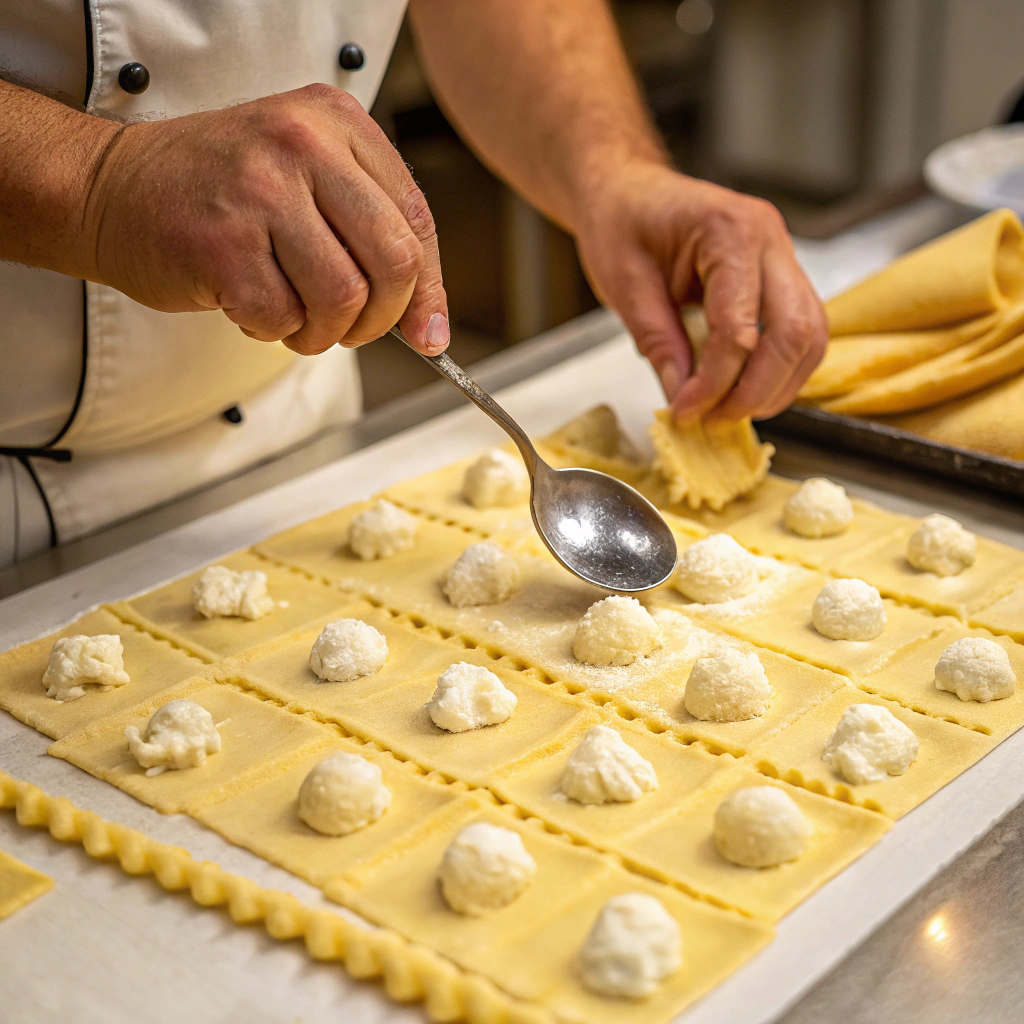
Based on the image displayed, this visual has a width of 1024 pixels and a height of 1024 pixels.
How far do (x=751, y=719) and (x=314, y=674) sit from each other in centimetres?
53

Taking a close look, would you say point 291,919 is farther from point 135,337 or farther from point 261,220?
point 135,337

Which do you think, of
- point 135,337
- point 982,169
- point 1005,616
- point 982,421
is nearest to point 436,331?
point 135,337

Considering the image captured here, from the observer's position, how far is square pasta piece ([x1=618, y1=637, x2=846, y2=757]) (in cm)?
129

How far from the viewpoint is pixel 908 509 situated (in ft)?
5.96

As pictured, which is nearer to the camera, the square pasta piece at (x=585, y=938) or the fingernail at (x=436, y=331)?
the square pasta piece at (x=585, y=938)

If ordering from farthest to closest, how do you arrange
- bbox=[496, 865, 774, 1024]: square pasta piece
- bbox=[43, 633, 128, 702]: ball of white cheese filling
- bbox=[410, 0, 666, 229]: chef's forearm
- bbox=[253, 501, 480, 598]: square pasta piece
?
1. bbox=[410, 0, 666, 229]: chef's forearm
2. bbox=[253, 501, 480, 598]: square pasta piece
3. bbox=[43, 633, 128, 702]: ball of white cheese filling
4. bbox=[496, 865, 774, 1024]: square pasta piece

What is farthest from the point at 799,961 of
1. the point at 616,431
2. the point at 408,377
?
the point at 408,377

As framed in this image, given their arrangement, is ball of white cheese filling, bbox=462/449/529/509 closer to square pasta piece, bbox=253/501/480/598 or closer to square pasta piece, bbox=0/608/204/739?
square pasta piece, bbox=253/501/480/598

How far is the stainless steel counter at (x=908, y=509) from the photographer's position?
1.02 metres

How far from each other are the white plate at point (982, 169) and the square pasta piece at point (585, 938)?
6.61ft

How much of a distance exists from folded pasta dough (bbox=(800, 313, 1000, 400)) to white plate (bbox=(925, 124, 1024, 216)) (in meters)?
0.77

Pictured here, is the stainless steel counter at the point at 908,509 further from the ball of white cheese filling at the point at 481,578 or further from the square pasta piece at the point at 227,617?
the ball of white cheese filling at the point at 481,578

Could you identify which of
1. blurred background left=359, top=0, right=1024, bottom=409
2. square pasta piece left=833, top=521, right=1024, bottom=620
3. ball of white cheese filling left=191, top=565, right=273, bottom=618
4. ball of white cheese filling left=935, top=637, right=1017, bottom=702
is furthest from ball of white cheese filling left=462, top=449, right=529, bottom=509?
blurred background left=359, top=0, right=1024, bottom=409

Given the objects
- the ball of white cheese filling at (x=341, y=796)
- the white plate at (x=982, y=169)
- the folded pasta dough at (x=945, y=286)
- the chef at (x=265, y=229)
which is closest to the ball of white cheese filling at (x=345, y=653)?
the ball of white cheese filling at (x=341, y=796)
